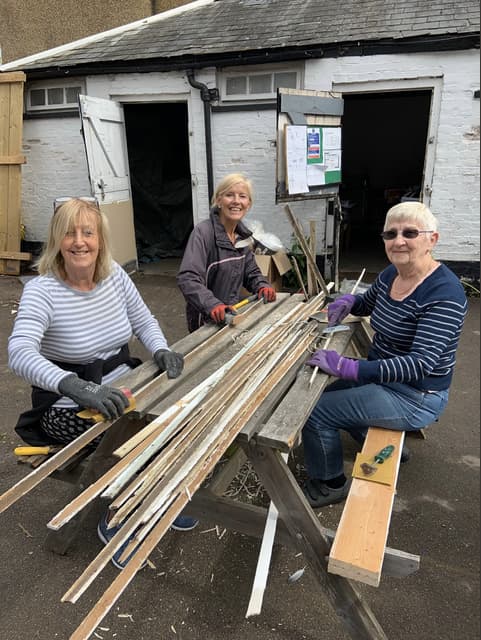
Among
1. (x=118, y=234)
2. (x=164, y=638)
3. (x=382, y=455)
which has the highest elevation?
(x=118, y=234)

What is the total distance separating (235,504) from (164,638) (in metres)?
0.63

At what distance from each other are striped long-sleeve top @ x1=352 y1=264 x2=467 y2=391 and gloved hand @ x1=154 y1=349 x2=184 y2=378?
92cm

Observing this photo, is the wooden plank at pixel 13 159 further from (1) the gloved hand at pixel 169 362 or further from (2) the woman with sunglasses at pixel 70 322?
(1) the gloved hand at pixel 169 362

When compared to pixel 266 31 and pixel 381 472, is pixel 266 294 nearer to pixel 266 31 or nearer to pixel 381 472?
pixel 381 472

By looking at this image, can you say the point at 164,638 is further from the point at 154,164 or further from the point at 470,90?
the point at 154,164

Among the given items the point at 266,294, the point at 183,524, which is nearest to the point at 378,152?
the point at 266,294

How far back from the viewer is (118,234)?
322 inches

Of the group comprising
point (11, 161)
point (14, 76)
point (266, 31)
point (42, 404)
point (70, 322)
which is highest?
point (266, 31)

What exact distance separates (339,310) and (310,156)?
409 centimetres

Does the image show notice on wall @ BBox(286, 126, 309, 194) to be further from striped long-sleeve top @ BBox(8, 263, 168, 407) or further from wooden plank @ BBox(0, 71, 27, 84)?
wooden plank @ BBox(0, 71, 27, 84)

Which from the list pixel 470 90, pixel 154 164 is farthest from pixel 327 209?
pixel 154 164

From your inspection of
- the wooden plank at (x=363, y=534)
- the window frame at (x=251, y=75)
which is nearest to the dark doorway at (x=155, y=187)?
the window frame at (x=251, y=75)

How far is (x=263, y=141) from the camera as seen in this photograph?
7.52 metres

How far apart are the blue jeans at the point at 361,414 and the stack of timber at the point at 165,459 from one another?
1.10ft
